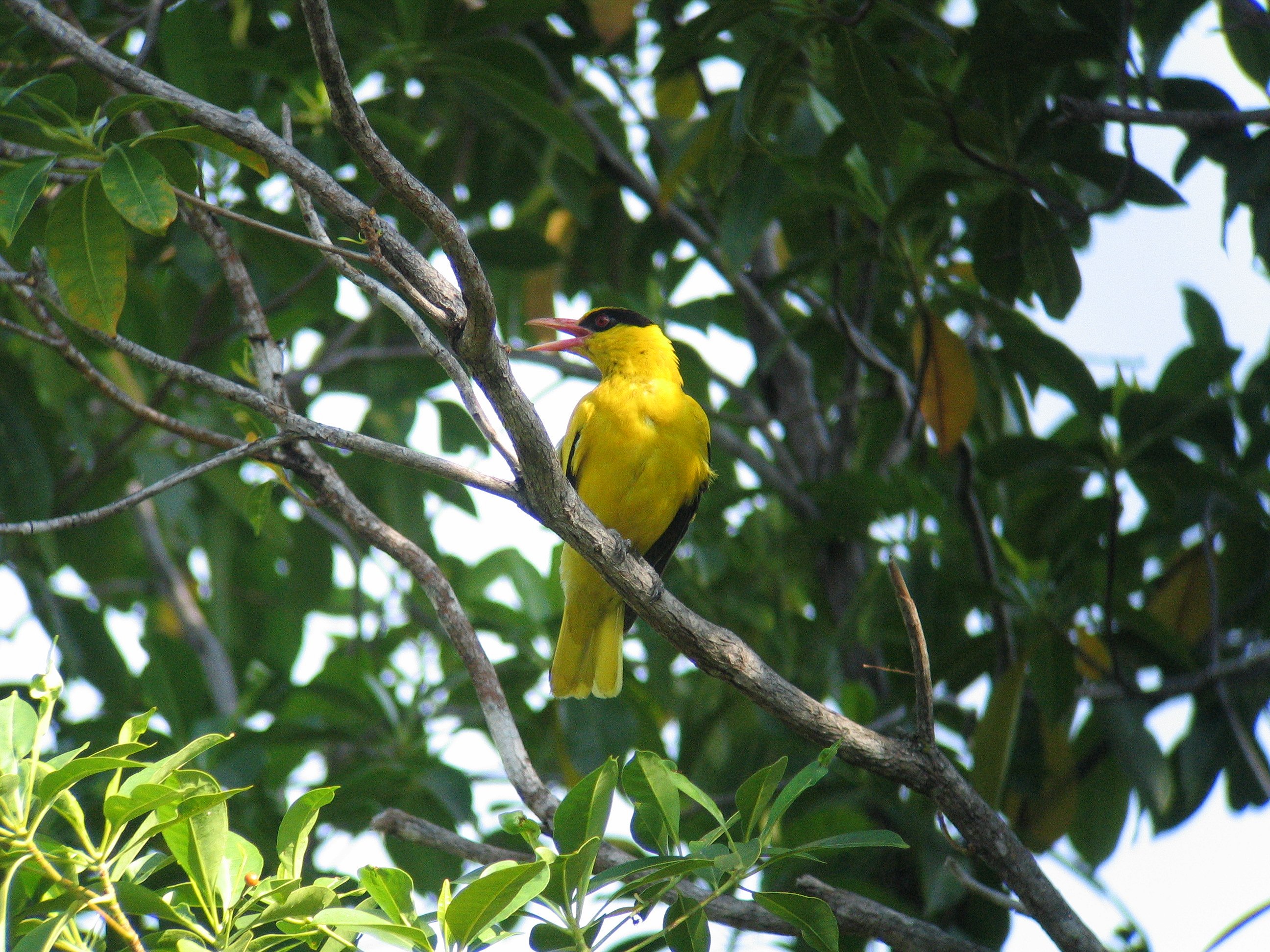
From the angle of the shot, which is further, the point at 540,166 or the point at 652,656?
the point at 652,656

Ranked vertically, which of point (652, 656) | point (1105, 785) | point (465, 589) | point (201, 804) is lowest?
point (1105, 785)

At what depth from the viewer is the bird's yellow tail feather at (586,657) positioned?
3.82 m

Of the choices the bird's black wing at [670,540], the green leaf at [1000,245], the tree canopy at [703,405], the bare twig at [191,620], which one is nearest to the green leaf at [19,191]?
the tree canopy at [703,405]

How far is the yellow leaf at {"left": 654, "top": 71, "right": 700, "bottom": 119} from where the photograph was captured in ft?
15.8

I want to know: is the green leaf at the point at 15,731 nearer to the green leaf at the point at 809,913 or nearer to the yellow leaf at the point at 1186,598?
the green leaf at the point at 809,913

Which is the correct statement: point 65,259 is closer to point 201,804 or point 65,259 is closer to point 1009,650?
point 201,804

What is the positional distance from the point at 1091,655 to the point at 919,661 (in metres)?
2.28

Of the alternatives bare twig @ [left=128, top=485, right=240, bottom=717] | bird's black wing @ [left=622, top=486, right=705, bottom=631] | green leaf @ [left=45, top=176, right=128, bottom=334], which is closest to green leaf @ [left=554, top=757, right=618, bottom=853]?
green leaf @ [left=45, top=176, right=128, bottom=334]

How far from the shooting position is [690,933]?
80.2 inches

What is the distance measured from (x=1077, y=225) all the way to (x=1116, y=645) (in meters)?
1.44

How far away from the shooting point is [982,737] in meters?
3.44

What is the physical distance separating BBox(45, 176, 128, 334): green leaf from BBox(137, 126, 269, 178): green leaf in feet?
0.55

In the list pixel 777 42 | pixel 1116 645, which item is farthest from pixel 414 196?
pixel 1116 645

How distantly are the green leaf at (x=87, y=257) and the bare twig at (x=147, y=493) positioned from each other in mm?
340
